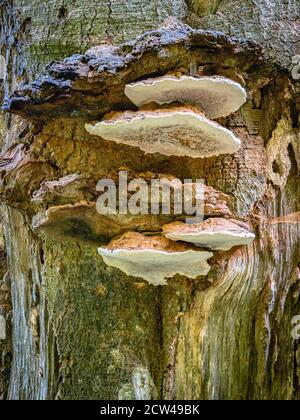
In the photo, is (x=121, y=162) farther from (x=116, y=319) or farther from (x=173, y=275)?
(x=116, y=319)

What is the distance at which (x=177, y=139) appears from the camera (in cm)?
120

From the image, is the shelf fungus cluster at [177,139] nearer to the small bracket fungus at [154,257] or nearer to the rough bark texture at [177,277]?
the small bracket fungus at [154,257]

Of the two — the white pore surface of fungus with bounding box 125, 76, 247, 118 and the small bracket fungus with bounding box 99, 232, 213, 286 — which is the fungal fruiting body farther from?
the small bracket fungus with bounding box 99, 232, 213, 286

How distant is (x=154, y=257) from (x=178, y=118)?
38 cm

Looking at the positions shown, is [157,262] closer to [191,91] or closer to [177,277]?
[177,277]

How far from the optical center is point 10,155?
148 centimetres

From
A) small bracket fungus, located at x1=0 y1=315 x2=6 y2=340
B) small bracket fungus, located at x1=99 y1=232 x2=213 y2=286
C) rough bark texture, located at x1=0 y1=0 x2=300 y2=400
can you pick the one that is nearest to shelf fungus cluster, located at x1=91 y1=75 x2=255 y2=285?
small bracket fungus, located at x1=99 y1=232 x2=213 y2=286

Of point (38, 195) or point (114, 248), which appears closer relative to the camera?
point (114, 248)

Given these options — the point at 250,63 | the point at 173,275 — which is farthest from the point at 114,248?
the point at 250,63

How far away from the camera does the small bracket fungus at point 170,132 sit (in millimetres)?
1071

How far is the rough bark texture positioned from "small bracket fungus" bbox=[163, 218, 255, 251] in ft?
0.48

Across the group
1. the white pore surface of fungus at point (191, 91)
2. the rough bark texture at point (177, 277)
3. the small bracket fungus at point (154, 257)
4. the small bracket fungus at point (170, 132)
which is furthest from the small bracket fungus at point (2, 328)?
the white pore surface of fungus at point (191, 91)

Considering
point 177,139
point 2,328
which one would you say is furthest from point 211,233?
point 2,328

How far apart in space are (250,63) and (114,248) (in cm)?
72
